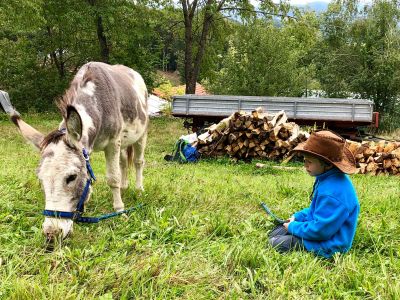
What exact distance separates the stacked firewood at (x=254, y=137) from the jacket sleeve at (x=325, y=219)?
6.64 meters

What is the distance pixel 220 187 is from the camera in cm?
608

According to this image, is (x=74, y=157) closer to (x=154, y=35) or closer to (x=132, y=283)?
(x=132, y=283)

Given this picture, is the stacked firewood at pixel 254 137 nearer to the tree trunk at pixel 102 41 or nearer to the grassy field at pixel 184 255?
the grassy field at pixel 184 255

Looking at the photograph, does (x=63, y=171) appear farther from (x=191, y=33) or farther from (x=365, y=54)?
(x=365, y=54)

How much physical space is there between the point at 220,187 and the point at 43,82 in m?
22.4

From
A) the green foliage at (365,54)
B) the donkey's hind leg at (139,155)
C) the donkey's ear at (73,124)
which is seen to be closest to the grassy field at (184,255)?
the donkey's hind leg at (139,155)

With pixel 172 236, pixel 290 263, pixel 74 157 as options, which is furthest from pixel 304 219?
pixel 74 157

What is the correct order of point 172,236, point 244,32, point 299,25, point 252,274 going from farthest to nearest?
1. point 244,32
2. point 299,25
3. point 172,236
4. point 252,274

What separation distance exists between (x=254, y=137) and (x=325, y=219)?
276 inches

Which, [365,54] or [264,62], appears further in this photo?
[365,54]

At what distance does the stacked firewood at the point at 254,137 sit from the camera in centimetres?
1019

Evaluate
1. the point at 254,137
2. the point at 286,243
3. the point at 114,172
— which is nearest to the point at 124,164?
the point at 114,172

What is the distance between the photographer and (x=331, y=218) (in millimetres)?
3363

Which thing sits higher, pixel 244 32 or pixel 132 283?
pixel 244 32
